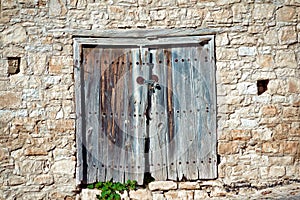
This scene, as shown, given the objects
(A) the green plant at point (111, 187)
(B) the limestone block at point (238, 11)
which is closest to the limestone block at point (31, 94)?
(A) the green plant at point (111, 187)

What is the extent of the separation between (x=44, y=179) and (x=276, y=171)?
2.95m

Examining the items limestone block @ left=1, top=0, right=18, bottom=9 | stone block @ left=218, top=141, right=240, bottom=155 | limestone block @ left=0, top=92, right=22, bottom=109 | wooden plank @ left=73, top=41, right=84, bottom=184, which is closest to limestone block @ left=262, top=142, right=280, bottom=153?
stone block @ left=218, top=141, right=240, bottom=155

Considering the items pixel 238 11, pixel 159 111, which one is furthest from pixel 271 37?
pixel 159 111

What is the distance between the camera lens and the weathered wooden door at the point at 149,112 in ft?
19.4

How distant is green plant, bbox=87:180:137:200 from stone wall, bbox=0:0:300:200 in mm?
330

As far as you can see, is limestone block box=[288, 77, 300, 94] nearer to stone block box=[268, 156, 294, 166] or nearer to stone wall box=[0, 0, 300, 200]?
stone wall box=[0, 0, 300, 200]

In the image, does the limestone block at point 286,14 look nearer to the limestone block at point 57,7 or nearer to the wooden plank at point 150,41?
the wooden plank at point 150,41

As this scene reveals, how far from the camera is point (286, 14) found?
19.6 ft

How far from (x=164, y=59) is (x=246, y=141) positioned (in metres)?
1.49

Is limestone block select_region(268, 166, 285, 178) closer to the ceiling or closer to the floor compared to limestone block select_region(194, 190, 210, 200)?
closer to the ceiling

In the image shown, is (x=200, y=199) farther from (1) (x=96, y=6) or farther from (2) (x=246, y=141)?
(1) (x=96, y=6)

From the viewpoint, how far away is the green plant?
587 cm

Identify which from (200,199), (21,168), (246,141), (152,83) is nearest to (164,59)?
(152,83)

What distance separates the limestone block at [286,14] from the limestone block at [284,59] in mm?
416
